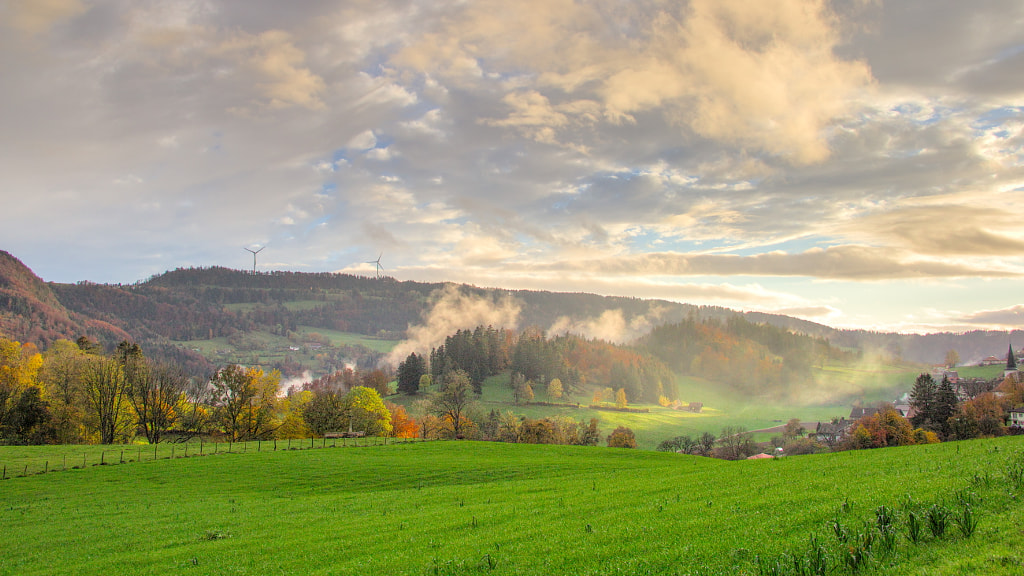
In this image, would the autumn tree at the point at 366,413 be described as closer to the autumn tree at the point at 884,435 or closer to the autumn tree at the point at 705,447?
the autumn tree at the point at 705,447

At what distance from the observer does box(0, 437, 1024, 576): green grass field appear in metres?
13.7

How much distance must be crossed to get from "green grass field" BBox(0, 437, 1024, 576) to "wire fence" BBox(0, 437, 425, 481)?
9.53 m

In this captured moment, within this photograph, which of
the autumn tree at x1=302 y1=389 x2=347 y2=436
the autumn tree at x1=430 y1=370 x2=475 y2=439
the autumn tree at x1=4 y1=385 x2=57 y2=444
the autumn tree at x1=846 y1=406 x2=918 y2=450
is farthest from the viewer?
the autumn tree at x1=430 y1=370 x2=475 y2=439

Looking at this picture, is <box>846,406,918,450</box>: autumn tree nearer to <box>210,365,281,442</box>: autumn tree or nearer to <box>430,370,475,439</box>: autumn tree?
<box>430,370,475,439</box>: autumn tree

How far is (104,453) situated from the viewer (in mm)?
62344

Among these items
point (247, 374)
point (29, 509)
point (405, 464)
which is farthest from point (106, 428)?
point (405, 464)

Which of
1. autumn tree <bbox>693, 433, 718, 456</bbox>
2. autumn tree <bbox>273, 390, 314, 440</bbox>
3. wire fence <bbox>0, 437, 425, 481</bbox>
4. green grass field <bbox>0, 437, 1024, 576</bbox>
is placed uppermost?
green grass field <bbox>0, 437, 1024, 576</bbox>

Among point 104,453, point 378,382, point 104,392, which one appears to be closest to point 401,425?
point 104,392

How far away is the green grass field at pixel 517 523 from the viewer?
13711mm

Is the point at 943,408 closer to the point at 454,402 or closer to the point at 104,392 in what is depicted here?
the point at 454,402

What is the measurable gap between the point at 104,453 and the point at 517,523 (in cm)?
6572

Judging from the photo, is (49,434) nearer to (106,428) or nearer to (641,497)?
(106,428)

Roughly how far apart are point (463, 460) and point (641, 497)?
3677 cm

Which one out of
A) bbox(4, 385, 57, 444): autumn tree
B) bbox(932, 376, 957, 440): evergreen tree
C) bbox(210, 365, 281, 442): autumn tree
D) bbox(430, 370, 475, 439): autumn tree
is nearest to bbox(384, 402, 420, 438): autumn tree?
bbox(430, 370, 475, 439): autumn tree
